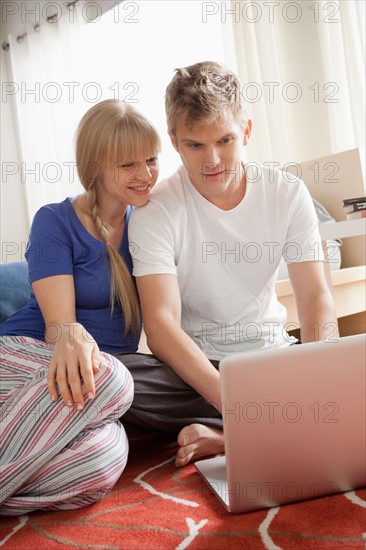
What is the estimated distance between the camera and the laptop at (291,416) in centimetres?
90

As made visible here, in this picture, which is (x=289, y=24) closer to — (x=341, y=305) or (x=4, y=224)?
(x=341, y=305)

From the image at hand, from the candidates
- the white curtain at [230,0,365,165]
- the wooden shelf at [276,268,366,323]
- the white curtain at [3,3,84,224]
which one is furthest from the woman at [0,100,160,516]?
the white curtain at [3,3,84,224]

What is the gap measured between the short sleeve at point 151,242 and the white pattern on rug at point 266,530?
24.3 inches

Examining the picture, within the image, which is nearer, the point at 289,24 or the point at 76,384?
the point at 76,384

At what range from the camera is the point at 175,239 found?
5.00ft

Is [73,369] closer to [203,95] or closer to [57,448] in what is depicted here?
[57,448]

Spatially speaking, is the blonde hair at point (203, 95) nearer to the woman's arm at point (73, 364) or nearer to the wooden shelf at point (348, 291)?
the woman's arm at point (73, 364)

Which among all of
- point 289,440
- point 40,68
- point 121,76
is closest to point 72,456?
point 289,440

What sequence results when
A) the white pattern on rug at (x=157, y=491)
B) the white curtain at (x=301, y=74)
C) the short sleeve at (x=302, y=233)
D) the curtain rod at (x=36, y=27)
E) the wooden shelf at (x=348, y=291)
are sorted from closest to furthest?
the white pattern on rug at (x=157, y=491) < the short sleeve at (x=302, y=233) < the wooden shelf at (x=348, y=291) < the white curtain at (x=301, y=74) < the curtain rod at (x=36, y=27)

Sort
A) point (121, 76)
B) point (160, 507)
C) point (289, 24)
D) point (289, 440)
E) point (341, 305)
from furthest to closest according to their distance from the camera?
1. point (121, 76)
2. point (289, 24)
3. point (341, 305)
4. point (160, 507)
5. point (289, 440)

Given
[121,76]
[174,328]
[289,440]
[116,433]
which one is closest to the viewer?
[289,440]

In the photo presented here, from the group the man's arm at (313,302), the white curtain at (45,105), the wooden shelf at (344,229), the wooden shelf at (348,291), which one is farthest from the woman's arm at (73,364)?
the white curtain at (45,105)

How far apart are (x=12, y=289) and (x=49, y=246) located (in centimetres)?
50

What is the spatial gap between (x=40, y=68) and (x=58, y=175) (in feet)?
2.70
